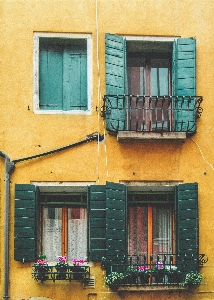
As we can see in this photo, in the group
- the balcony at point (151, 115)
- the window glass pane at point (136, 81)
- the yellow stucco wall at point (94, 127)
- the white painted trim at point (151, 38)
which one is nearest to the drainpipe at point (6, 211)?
the yellow stucco wall at point (94, 127)

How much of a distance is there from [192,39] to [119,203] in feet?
11.9

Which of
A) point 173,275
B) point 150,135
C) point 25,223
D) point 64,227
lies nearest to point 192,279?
point 173,275

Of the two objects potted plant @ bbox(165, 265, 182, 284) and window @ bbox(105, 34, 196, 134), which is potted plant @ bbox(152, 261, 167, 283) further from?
window @ bbox(105, 34, 196, 134)

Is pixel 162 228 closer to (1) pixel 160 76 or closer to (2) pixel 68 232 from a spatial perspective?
(2) pixel 68 232

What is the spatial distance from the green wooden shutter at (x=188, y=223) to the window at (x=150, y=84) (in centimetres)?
119

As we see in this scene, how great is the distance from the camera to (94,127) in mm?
11578

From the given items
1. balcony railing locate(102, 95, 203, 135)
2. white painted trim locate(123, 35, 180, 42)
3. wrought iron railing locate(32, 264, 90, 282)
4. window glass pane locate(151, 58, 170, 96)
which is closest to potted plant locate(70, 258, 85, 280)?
wrought iron railing locate(32, 264, 90, 282)

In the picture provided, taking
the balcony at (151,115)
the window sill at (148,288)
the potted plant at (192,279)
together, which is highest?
the balcony at (151,115)

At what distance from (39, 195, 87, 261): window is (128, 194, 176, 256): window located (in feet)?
3.14

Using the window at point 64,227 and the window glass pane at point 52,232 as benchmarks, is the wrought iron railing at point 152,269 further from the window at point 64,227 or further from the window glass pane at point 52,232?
the window glass pane at point 52,232

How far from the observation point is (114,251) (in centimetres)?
1120

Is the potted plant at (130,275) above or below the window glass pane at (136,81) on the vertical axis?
below

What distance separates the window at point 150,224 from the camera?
1174 cm

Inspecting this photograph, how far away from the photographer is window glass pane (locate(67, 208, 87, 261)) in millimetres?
11594
